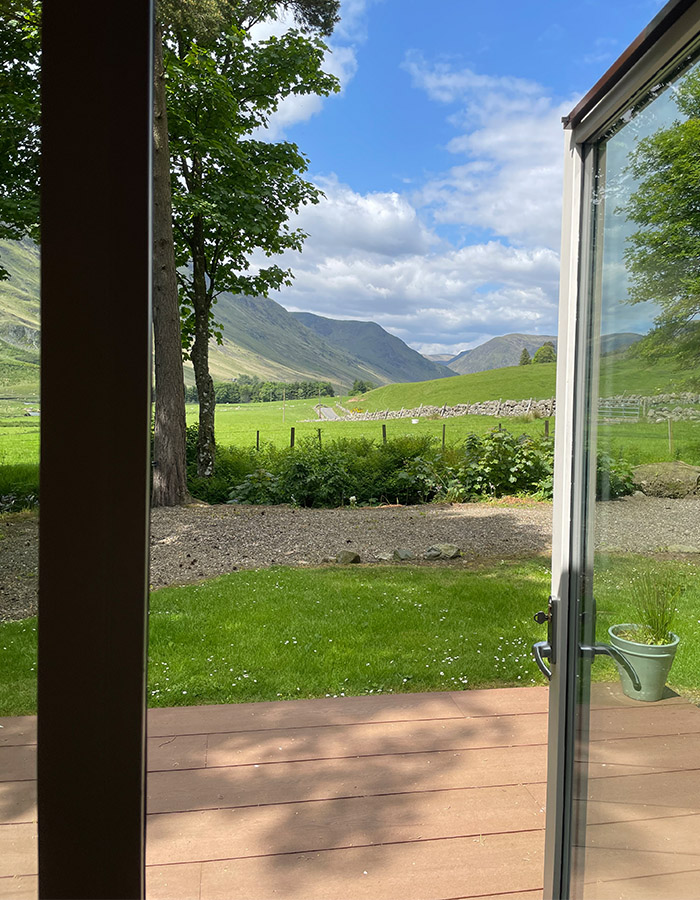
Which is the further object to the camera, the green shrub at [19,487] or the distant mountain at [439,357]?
the distant mountain at [439,357]

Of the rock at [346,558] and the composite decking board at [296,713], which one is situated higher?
the rock at [346,558]

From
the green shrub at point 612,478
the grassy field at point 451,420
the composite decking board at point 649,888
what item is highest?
the grassy field at point 451,420

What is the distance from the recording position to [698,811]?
2.35ft

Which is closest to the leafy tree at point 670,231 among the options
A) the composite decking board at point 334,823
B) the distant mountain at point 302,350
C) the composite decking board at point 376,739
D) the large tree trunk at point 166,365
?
the composite decking board at point 334,823

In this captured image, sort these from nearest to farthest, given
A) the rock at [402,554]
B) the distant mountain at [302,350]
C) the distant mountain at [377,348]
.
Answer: the rock at [402,554] < the distant mountain at [302,350] < the distant mountain at [377,348]

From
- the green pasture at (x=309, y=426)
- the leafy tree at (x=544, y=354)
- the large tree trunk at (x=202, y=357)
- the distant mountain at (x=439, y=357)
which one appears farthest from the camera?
the distant mountain at (x=439, y=357)

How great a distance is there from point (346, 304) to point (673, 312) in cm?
13986

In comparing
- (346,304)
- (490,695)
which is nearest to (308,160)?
(490,695)

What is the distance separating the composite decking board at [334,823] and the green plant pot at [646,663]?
1.04 m

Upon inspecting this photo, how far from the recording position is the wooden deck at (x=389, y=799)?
762 millimetres

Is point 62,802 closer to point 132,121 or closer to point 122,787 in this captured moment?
point 122,787

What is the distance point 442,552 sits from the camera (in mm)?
5180

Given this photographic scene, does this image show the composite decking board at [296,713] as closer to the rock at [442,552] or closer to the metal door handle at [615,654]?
the metal door handle at [615,654]

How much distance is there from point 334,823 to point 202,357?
7.24 meters
